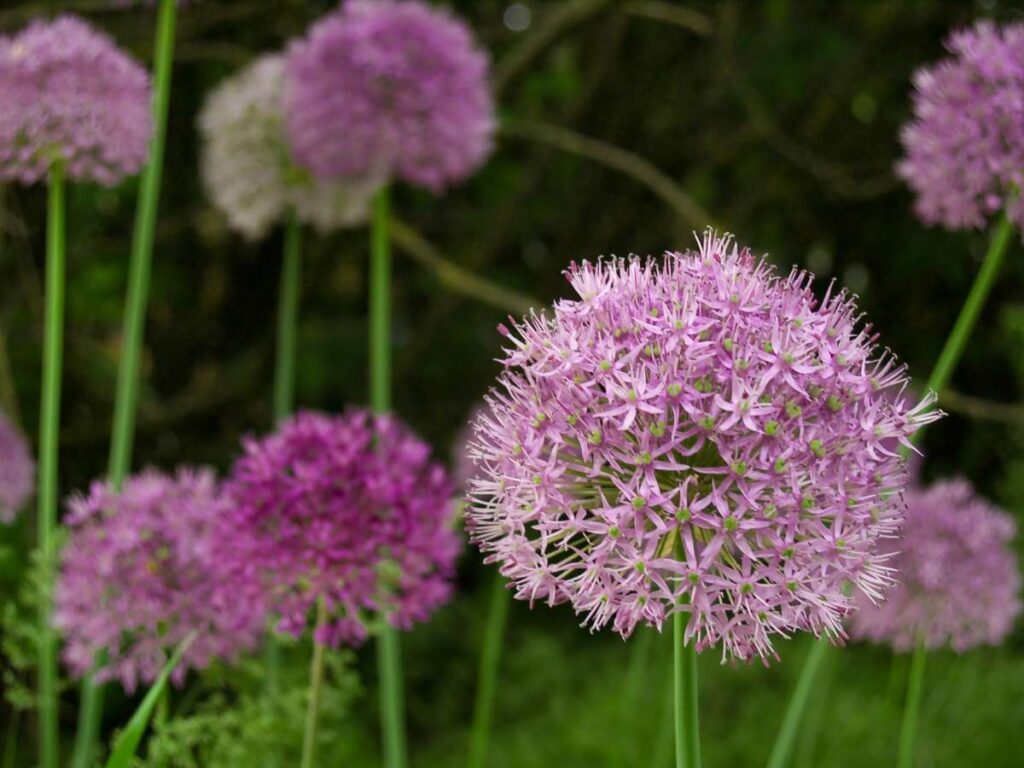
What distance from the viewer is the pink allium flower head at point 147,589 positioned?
1.96m

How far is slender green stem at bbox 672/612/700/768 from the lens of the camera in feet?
4.08

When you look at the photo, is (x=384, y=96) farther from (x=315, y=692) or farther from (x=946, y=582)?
(x=946, y=582)

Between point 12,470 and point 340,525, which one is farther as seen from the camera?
point 12,470

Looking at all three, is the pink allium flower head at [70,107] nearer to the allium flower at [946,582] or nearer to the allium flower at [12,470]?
the allium flower at [12,470]

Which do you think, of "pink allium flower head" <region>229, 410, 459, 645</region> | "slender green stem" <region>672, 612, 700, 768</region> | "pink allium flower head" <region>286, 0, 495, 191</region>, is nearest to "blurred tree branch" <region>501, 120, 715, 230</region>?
"pink allium flower head" <region>286, 0, 495, 191</region>

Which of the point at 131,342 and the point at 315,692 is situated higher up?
the point at 131,342

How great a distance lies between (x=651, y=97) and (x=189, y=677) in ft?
10.7

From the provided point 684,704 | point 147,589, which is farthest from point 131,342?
point 684,704

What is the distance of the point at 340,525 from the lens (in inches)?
70.8

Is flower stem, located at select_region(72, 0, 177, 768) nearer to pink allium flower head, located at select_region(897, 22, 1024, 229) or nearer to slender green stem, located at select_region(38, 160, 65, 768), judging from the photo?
slender green stem, located at select_region(38, 160, 65, 768)

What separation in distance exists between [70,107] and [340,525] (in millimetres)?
1005

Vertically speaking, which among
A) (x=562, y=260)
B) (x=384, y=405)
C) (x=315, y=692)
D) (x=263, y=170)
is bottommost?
(x=315, y=692)

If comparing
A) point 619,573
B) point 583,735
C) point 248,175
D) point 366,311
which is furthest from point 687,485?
point 366,311

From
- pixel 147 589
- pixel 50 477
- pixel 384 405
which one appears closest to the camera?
pixel 147 589
